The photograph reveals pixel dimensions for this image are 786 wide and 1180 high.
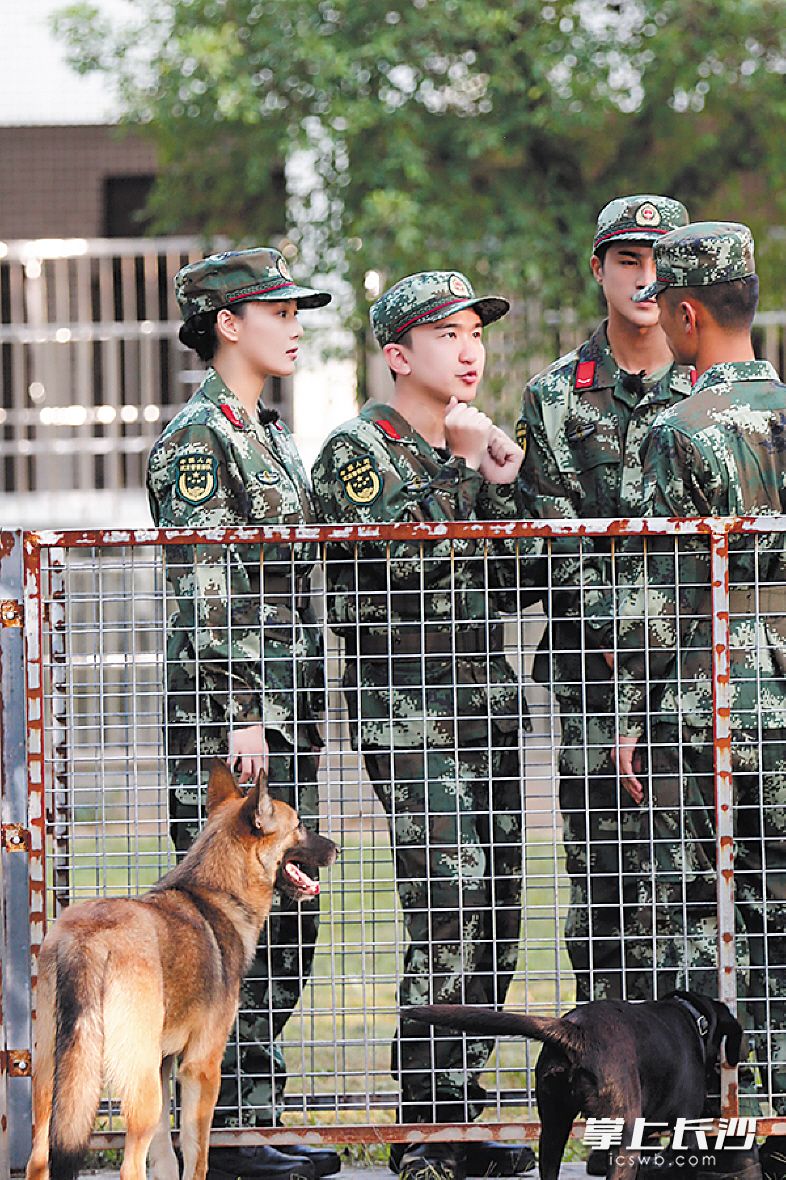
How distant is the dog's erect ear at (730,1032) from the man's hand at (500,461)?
149 centimetres

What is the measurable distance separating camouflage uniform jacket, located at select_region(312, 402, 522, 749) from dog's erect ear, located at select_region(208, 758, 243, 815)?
0.37 metres

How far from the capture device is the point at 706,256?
438cm

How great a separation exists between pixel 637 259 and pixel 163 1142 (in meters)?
2.68

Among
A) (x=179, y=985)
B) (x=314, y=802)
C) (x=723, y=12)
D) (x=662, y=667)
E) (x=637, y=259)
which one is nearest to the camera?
(x=179, y=985)

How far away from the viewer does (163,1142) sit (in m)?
4.05

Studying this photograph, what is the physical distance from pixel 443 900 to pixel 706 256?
1.76 m

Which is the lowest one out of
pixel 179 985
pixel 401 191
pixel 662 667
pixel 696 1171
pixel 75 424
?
pixel 696 1171

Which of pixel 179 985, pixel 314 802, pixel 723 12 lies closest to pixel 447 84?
pixel 723 12

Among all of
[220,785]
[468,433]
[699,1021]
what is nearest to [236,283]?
[468,433]

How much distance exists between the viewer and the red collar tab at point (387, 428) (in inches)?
187

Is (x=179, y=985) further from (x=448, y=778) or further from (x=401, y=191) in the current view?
(x=401, y=191)

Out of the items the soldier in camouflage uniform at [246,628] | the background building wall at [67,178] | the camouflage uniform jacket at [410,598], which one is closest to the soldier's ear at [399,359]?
the camouflage uniform jacket at [410,598]

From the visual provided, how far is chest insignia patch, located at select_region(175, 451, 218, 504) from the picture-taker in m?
4.52

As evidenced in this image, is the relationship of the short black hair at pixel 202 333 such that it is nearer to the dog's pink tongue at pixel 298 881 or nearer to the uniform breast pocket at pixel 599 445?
the uniform breast pocket at pixel 599 445
